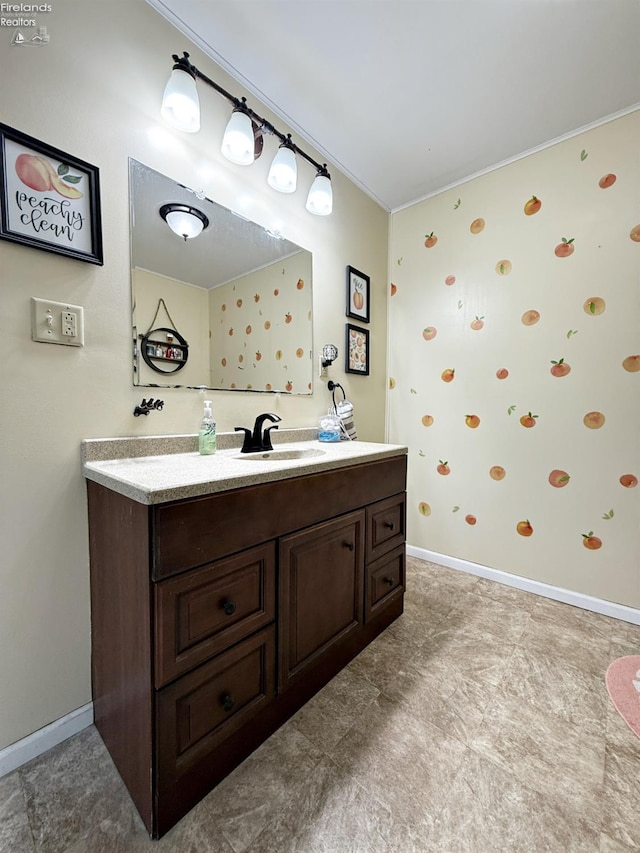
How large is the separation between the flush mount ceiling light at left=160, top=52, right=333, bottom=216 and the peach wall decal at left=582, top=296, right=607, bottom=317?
1.41m

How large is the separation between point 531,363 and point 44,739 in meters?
2.57

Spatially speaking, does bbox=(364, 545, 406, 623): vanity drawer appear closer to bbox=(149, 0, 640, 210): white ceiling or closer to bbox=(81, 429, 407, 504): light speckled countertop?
bbox=(81, 429, 407, 504): light speckled countertop

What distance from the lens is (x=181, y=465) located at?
109 cm

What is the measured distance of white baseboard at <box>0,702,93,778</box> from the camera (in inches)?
39.2

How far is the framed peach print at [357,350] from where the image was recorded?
2186 mm

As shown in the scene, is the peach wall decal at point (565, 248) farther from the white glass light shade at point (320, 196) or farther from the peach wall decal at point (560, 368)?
the white glass light shade at point (320, 196)

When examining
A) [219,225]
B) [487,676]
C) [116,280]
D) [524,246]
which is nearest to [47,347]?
[116,280]

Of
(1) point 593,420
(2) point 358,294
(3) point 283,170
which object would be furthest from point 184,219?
(1) point 593,420

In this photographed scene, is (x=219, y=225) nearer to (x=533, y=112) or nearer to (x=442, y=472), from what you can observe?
(x=533, y=112)

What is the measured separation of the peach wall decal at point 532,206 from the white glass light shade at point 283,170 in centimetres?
132

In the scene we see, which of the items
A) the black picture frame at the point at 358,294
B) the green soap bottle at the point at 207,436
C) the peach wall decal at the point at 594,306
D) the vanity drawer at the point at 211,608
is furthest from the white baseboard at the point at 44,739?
the peach wall decal at the point at 594,306

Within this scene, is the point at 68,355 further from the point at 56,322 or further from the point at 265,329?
the point at 265,329

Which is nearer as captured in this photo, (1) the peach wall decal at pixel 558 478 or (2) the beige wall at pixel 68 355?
(2) the beige wall at pixel 68 355

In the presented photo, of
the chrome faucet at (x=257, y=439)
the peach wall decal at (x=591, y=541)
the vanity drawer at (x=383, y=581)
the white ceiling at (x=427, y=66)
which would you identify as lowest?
the vanity drawer at (x=383, y=581)
